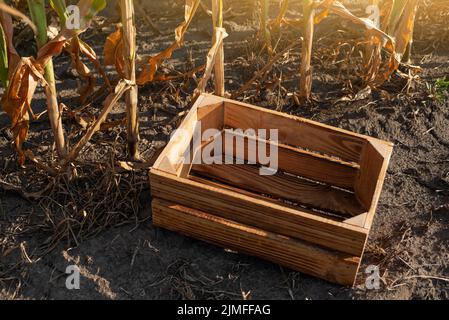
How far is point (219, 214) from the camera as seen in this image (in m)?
2.27

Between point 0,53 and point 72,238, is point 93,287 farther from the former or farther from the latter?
point 0,53

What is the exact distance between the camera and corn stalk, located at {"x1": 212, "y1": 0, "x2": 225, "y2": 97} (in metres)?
2.56

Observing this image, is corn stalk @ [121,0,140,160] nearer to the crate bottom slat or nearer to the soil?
the soil

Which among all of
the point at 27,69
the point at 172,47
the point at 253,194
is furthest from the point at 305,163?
the point at 27,69

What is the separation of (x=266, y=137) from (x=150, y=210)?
48 centimetres

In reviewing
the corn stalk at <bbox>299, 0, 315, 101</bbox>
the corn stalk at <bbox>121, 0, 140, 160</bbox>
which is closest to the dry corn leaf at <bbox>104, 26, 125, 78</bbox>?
the corn stalk at <bbox>121, 0, 140, 160</bbox>

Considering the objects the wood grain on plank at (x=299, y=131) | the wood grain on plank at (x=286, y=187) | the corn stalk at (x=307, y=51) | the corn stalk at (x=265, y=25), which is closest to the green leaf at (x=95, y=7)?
the wood grain on plank at (x=299, y=131)

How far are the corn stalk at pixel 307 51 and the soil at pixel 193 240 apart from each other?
0.07 meters

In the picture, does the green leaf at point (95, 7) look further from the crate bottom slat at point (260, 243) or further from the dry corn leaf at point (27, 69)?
the crate bottom slat at point (260, 243)

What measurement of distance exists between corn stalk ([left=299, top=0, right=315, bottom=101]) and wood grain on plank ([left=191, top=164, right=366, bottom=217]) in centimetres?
45

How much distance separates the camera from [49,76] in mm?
2393

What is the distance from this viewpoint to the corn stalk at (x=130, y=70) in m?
2.29

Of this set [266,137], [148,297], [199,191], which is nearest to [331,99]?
[266,137]

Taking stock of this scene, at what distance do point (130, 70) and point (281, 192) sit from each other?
0.68 metres
